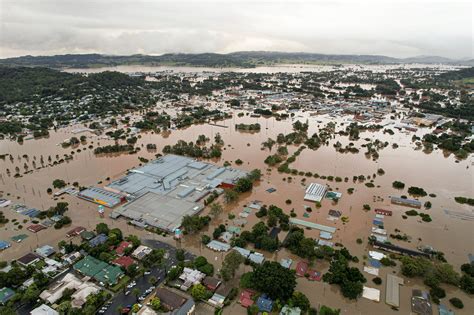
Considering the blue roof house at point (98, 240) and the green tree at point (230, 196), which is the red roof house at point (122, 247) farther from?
the green tree at point (230, 196)

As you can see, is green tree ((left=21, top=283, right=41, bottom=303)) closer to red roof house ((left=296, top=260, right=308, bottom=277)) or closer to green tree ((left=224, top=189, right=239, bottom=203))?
green tree ((left=224, top=189, right=239, bottom=203))

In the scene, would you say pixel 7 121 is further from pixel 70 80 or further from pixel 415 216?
pixel 415 216

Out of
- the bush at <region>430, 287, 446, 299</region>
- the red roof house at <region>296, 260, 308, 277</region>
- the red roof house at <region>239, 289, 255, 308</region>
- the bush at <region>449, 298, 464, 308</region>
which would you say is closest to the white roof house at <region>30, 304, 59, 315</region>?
the red roof house at <region>239, 289, 255, 308</region>

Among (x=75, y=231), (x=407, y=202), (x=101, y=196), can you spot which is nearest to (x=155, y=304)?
(x=75, y=231)

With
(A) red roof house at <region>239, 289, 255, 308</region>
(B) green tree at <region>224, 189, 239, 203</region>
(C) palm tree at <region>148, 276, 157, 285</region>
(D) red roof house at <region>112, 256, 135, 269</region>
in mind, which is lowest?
(A) red roof house at <region>239, 289, 255, 308</region>

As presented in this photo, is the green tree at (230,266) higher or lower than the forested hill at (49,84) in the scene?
lower

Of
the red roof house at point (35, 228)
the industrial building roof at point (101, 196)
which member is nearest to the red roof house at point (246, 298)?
the industrial building roof at point (101, 196)

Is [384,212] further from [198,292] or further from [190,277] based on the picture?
[198,292]
